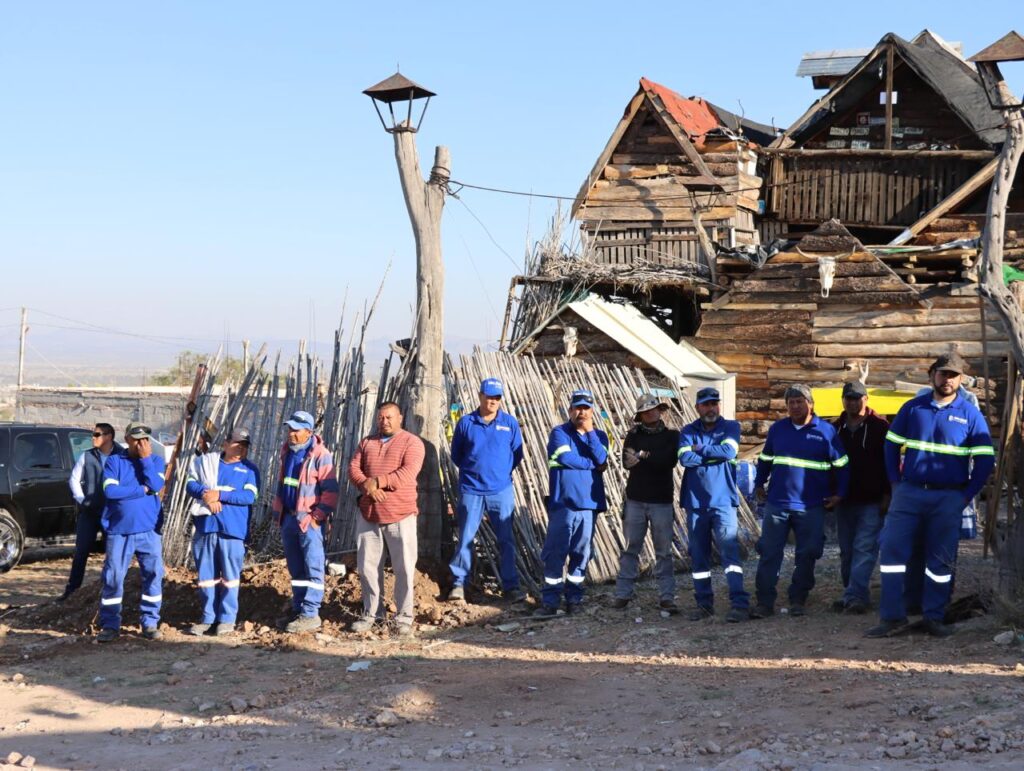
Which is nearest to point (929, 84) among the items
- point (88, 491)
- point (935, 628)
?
point (935, 628)

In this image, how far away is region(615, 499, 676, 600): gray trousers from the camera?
360 inches

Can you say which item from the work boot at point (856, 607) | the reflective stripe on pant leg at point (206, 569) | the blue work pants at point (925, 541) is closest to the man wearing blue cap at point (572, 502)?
the work boot at point (856, 607)

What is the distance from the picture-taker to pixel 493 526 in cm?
977

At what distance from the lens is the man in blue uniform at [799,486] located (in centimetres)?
873

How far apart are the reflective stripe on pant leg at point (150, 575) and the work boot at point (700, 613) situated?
4.01m

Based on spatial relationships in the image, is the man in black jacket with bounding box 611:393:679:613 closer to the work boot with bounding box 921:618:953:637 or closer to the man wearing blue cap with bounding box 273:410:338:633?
the work boot with bounding box 921:618:953:637

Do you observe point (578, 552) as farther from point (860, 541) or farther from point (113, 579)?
point (113, 579)

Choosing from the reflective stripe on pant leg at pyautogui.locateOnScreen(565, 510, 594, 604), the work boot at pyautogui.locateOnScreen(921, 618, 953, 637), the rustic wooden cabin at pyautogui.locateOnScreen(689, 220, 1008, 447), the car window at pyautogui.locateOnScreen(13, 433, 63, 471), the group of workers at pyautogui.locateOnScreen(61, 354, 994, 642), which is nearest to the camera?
the work boot at pyautogui.locateOnScreen(921, 618, 953, 637)

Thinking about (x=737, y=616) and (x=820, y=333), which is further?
(x=820, y=333)

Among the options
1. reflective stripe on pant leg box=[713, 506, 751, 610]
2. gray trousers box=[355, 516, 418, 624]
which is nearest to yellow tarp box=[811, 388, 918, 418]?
reflective stripe on pant leg box=[713, 506, 751, 610]

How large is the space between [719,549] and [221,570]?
3.79 meters

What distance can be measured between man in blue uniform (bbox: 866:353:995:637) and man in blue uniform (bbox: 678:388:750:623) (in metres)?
1.24

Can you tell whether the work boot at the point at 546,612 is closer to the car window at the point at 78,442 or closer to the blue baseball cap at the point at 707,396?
the blue baseball cap at the point at 707,396

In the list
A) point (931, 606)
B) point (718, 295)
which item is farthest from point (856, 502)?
point (718, 295)
